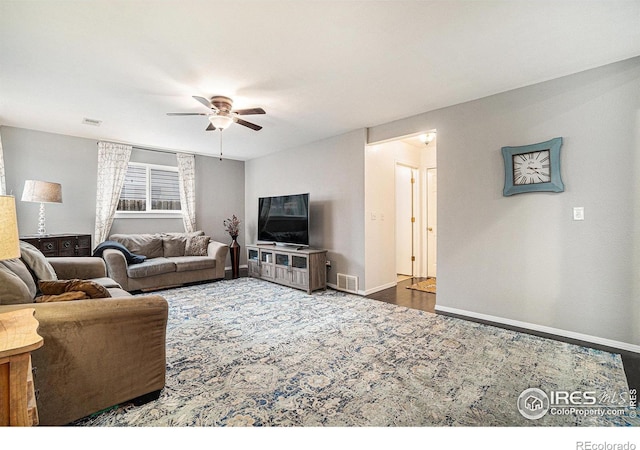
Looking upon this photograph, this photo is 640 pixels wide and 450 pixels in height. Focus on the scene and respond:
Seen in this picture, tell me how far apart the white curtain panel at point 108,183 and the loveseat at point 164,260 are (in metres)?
0.31

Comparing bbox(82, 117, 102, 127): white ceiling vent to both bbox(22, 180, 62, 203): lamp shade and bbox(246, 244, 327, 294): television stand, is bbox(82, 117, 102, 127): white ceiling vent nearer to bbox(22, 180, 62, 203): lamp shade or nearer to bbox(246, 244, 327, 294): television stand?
bbox(22, 180, 62, 203): lamp shade

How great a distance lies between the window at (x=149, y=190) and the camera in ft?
17.6

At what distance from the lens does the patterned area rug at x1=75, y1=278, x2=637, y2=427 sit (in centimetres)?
171

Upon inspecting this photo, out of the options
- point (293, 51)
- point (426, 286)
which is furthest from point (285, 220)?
point (293, 51)

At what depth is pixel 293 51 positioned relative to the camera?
2.40m

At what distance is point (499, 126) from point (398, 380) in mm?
2844

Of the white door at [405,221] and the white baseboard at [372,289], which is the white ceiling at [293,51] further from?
the white baseboard at [372,289]

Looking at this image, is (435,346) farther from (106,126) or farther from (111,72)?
(106,126)

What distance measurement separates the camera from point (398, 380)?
2084 millimetres

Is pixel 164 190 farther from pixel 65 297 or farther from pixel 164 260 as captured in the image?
pixel 65 297

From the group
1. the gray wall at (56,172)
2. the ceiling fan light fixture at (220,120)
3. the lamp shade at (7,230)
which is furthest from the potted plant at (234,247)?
the lamp shade at (7,230)

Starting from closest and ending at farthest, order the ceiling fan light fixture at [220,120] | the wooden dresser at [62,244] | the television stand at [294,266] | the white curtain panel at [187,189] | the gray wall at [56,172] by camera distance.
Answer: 1. the ceiling fan light fixture at [220,120]
2. the wooden dresser at [62,244]
3. the gray wall at [56,172]
4. the television stand at [294,266]
5. the white curtain panel at [187,189]

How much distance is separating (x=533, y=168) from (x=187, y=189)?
5787 mm
